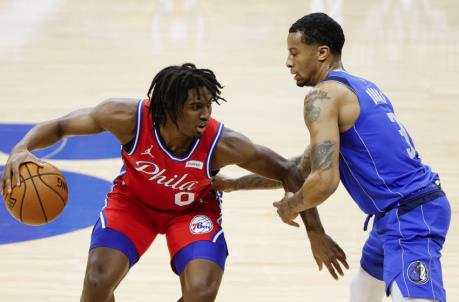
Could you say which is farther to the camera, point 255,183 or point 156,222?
point 255,183

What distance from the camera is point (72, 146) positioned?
9016 millimetres

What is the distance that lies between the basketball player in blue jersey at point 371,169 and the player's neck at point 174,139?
0.66m

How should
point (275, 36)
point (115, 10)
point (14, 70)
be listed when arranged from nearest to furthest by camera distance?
1. point (14, 70)
2. point (275, 36)
3. point (115, 10)

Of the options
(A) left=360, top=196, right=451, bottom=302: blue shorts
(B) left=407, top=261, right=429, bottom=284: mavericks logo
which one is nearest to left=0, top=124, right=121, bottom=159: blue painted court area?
(A) left=360, top=196, right=451, bottom=302: blue shorts

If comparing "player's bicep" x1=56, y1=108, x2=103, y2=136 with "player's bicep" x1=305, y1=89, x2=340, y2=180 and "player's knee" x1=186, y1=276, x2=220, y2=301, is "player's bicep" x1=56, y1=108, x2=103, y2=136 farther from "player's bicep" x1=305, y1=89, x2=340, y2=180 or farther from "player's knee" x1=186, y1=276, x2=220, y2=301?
"player's bicep" x1=305, y1=89, x2=340, y2=180

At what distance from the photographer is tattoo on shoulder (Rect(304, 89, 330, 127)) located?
4.46 metres

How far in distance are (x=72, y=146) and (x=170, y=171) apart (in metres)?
4.12

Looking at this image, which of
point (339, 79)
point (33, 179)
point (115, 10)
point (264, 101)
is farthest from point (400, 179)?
point (115, 10)

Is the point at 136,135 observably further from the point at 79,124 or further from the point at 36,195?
the point at 36,195

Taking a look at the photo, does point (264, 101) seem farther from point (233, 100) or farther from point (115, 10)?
point (115, 10)

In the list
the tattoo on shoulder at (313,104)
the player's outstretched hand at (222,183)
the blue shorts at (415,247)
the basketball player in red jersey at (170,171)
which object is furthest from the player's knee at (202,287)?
the tattoo on shoulder at (313,104)

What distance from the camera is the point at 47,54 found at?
40.4 ft

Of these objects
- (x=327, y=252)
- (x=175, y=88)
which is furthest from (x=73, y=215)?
(x=327, y=252)

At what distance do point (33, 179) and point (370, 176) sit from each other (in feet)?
5.69
